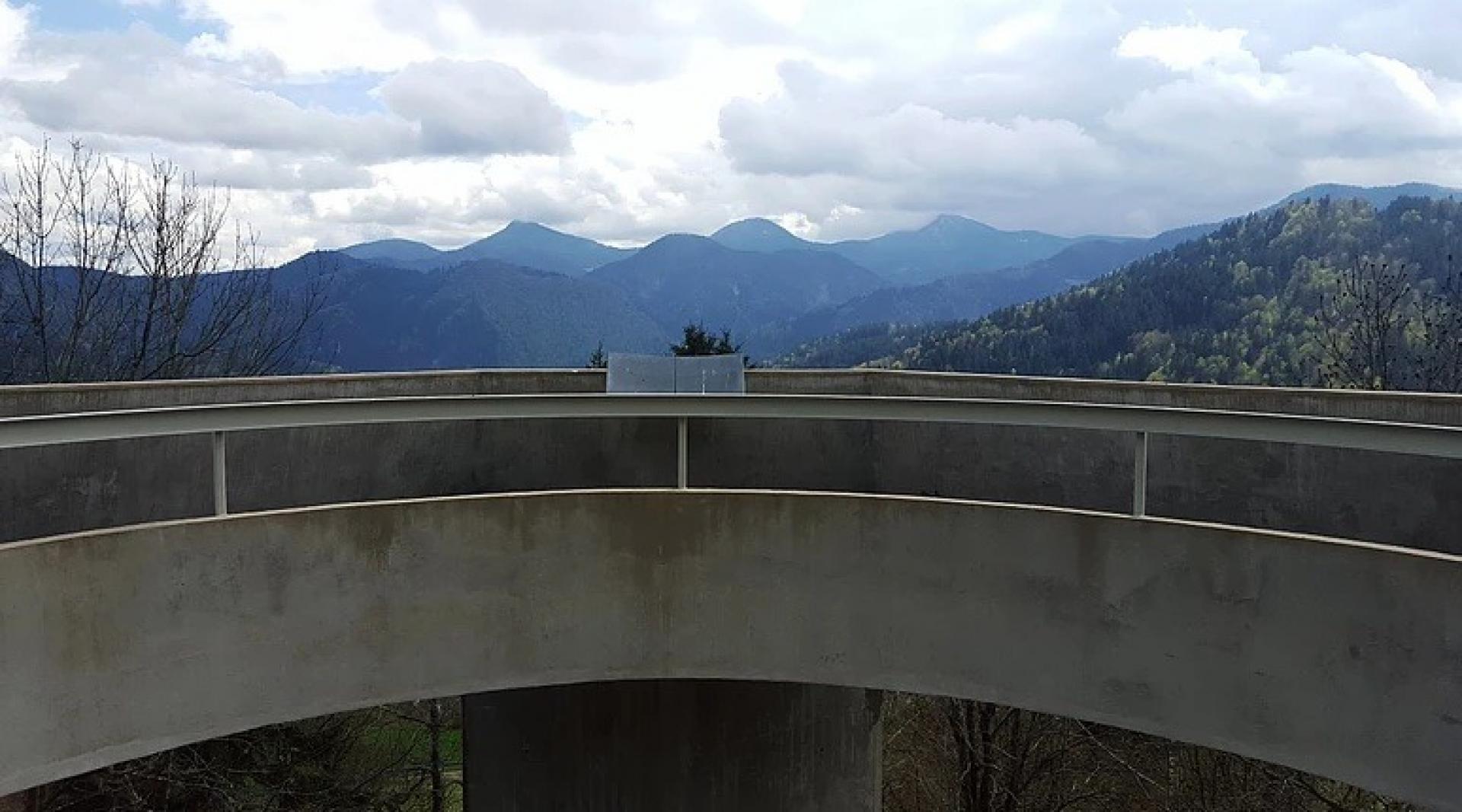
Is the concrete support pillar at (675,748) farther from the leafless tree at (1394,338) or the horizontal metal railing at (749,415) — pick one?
the leafless tree at (1394,338)

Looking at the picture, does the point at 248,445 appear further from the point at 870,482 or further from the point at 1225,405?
the point at 1225,405

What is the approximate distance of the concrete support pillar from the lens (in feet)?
22.7

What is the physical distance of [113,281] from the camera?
1584 cm

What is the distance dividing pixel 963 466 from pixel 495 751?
4.34m

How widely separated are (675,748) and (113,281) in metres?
13.7

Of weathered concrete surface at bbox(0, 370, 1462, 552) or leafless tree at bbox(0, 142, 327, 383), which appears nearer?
weathered concrete surface at bbox(0, 370, 1462, 552)

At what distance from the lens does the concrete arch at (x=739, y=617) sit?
468 centimetres

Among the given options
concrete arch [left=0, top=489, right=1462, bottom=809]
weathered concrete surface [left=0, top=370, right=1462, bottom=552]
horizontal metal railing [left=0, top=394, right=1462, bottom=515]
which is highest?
horizontal metal railing [left=0, top=394, right=1462, bottom=515]

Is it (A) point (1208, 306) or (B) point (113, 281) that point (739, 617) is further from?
(A) point (1208, 306)

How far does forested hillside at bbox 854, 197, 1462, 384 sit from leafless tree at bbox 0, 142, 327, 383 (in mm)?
91102

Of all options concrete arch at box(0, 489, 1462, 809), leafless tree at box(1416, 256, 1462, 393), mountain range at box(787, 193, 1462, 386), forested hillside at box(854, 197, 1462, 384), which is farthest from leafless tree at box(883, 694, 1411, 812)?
forested hillside at box(854, 197, 1462, 384)

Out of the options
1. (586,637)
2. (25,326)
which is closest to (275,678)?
(586,637)

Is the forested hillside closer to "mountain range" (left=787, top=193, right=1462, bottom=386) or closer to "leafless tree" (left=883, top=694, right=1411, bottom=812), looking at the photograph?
"mountain range" (left=787, top=193, right=1462, bottom=386)

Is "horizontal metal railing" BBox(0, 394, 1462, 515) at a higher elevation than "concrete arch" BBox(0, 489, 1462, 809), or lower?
higher
